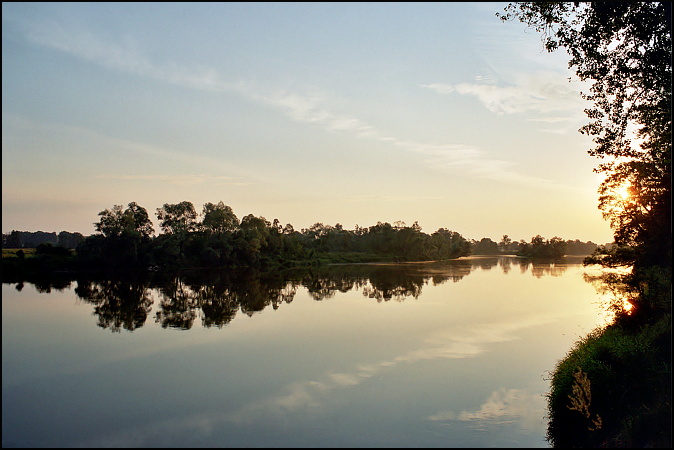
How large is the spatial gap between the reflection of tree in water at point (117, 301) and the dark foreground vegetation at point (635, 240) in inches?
678

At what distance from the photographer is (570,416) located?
31.0ft

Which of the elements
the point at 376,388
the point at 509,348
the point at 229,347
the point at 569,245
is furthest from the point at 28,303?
the point at 569,245

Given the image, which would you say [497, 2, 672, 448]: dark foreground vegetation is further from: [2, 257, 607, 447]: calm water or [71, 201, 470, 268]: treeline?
[71, 201, 470, 268]: treeline

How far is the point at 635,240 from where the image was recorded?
14984 millimetres

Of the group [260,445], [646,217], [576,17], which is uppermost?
[576,17]

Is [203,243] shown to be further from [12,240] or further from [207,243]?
[12,240]

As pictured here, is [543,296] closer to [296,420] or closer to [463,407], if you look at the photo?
[463,407]

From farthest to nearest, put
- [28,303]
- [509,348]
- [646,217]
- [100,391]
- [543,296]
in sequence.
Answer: [543,296] < [28,303] < [509,348] < [646,217] < [100,391]

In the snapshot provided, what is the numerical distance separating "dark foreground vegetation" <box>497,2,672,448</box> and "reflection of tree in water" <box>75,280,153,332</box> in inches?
678

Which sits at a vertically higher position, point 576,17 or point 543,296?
point 576,17

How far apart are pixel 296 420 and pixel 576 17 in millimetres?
11770

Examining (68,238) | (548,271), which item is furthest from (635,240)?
(68,238)

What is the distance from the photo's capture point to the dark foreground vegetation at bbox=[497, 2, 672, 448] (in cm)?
872

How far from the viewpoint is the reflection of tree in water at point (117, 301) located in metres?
21.4
